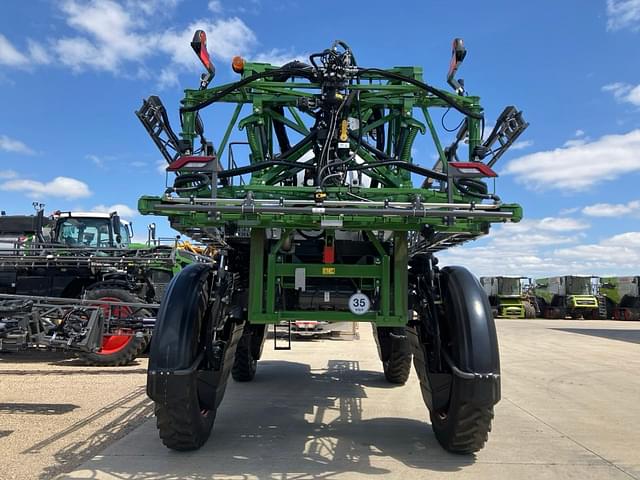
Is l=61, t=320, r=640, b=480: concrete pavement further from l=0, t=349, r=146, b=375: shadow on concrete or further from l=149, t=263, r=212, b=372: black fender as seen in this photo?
l=0, t=349, r=146, b=375: shadow on concrete

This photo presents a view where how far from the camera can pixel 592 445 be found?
5.24 m

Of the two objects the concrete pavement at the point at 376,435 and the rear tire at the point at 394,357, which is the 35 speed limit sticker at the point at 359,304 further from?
the rear tire at the point at 394,357

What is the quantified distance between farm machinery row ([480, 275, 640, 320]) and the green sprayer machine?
2748 centimetres

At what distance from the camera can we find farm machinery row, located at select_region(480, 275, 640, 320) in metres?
32.2

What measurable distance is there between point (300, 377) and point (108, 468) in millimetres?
5074

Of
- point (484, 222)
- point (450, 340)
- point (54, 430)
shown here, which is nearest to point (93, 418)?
point (54, 430)

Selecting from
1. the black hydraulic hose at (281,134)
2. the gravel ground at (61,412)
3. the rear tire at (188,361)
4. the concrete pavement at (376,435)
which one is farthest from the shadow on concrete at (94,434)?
the black hydraulic hose at (281,134)

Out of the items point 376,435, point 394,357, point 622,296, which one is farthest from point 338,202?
point 622,296

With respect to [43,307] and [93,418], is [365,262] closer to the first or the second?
[93,418]

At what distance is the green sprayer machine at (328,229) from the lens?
4.20m

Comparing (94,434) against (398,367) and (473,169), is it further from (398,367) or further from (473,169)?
(398,367)

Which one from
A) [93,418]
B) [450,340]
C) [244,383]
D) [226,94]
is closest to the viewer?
[450,340]

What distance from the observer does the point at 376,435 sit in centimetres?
535

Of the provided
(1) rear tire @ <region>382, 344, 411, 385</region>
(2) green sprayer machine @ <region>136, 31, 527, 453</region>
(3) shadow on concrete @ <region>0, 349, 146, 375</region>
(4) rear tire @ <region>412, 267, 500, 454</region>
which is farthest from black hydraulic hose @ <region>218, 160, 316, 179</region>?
(3) shadow on concrete @ <region>0, 349, 146, 375</region>
